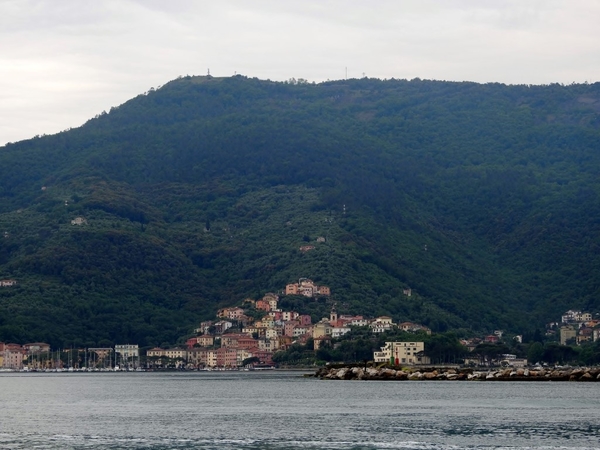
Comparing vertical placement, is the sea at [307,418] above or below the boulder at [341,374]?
below

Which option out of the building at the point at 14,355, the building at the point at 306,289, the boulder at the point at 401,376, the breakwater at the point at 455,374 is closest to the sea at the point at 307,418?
the breakwater at the point at 455,374

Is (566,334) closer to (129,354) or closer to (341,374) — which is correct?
(129,354)

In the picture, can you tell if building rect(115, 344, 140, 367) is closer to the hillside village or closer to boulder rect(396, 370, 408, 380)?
the hillside village

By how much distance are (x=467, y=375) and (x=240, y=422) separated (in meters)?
57.6

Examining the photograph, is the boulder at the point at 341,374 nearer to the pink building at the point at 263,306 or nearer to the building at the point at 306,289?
the building at the point at 306,289

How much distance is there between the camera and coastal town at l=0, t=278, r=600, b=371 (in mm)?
177875

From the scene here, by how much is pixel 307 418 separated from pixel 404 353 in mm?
88320

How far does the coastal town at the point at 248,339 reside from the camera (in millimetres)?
177875

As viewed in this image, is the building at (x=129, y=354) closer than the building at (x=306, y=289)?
Yes

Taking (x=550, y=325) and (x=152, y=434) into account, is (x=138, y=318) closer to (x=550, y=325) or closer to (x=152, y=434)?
(x=550, y=325)

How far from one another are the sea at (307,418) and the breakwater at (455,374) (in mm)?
14895

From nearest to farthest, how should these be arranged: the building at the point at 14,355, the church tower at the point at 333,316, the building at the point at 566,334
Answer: the building at the point at 566,334
the building at the point at 14,355
the church tower at the point at 333,316

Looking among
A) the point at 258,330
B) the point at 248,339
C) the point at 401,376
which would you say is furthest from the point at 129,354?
the point at 401,376

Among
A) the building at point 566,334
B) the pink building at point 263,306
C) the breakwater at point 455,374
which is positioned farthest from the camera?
the pink building at point 263,306
